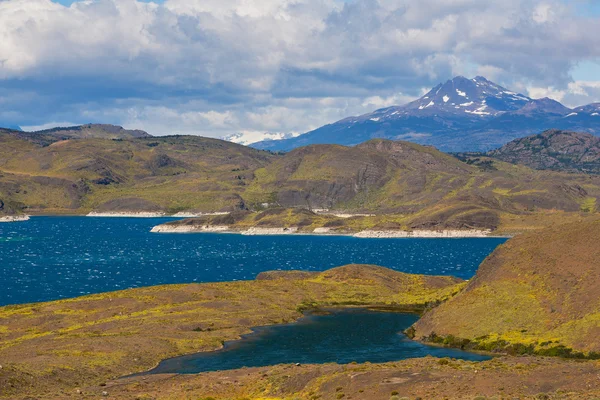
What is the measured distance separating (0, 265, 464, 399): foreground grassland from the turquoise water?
3.97 meters

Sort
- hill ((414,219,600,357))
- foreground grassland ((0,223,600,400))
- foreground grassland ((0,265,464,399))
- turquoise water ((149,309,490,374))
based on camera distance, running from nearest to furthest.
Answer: foreground grassland ((0,223,600,400)) → foreground grassland ((0,265,464,399)) → hill ((414,219,600,357)) → turquoise water ((149,309,490,374))

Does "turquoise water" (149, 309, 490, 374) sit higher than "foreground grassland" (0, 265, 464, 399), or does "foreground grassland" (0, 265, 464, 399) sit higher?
"foreground grassland" (0, 265, 464, 399)

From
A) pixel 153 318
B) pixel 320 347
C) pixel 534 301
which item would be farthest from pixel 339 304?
pixel 534 301

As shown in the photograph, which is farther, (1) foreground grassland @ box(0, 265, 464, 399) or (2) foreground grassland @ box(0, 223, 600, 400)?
(1) foreground grassland @ box(0, 265, 464, 399)

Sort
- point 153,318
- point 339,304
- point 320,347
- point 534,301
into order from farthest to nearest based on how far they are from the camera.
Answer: point 339,304, point 153,318, point 320,347, point 534,301

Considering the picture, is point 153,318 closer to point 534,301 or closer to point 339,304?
point 339,304

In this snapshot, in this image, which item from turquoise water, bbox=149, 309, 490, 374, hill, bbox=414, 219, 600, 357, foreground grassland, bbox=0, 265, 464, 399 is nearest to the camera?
foreground grassland, bbox=0, 265, 464, 399

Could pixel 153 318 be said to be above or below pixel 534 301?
below

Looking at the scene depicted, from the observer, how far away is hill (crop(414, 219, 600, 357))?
314ft

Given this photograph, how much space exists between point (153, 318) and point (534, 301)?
2406 inches

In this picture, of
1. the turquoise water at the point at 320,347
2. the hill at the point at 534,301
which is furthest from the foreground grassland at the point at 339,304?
the turquoise water at the point at 320,347

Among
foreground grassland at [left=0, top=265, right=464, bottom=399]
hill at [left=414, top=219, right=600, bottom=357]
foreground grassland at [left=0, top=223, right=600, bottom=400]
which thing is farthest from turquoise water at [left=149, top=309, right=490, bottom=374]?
hill at [left=414, top=219, right=600, bottom=357]

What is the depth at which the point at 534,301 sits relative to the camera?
10712 centimetres

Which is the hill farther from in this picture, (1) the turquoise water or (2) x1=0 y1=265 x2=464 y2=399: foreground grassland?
(2) x1=0 y1=265 x2=464 y2=399: foreground grassland
